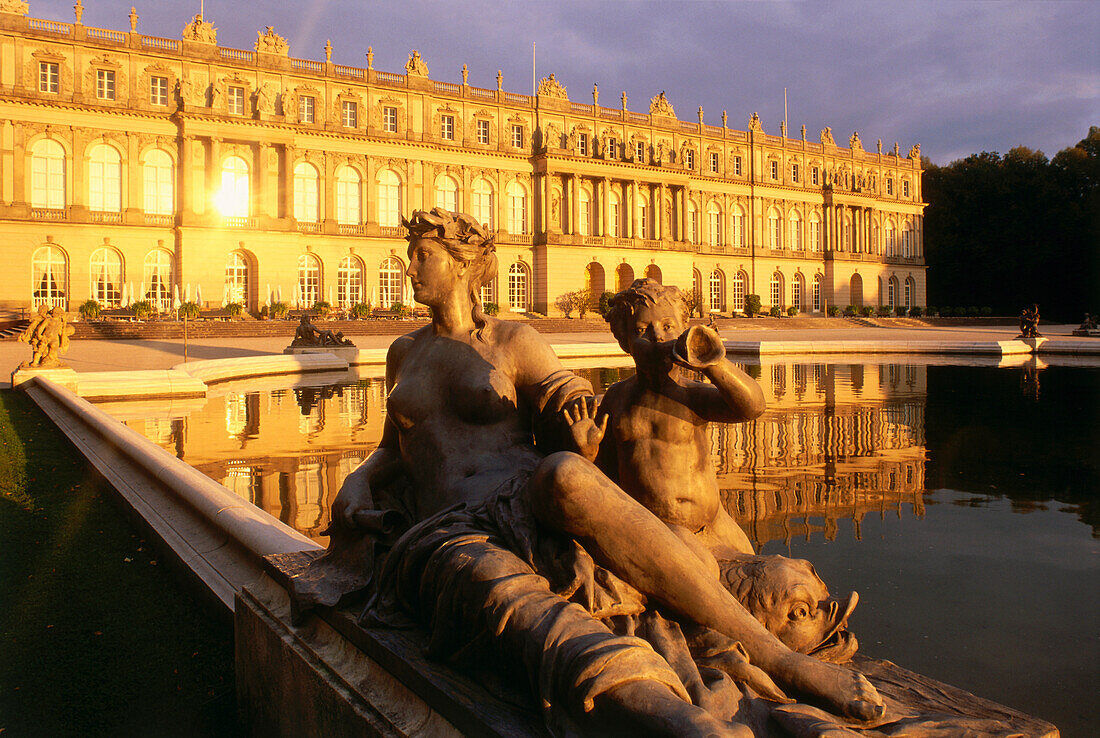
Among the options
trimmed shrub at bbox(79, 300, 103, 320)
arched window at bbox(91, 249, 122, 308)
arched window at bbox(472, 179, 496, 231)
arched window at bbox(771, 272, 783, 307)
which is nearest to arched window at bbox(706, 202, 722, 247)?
arched window at bbox(771, 272, 783, 307)

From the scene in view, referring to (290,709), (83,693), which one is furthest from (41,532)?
(290,709)

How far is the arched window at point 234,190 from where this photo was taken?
36875 mm

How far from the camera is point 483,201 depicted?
44.7 meters

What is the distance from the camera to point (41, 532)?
4.69m

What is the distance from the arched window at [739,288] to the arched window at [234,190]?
3175cm

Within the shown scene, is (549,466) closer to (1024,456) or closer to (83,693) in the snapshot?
(83,693)

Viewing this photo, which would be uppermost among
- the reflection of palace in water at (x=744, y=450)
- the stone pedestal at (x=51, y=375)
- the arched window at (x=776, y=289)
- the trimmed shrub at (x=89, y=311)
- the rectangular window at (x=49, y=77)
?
the rectangular window at (x=49, y=77)

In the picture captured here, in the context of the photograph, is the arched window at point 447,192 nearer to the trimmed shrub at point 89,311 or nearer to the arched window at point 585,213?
the arched window at point 585,213

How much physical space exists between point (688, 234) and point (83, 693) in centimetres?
5053

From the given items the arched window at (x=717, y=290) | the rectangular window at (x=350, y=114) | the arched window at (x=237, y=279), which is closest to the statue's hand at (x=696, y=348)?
the arched window at (x=237, y=279)

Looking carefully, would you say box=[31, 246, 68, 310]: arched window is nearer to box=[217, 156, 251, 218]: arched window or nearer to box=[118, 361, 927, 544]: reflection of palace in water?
box=[217, 156, 251, 218]: arched window

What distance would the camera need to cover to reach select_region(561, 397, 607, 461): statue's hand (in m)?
2.09

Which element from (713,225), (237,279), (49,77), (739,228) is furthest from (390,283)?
(739,228)

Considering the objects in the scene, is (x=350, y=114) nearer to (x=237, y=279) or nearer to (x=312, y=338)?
(x=237, y=279)
